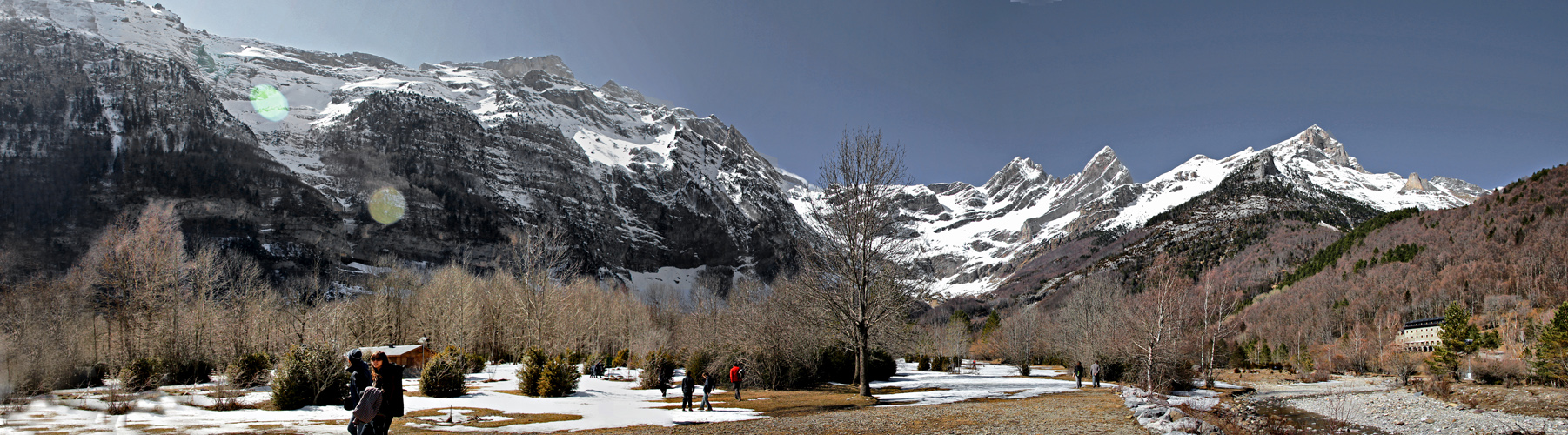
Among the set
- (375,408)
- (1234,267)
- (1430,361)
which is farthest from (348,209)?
(1234,267)

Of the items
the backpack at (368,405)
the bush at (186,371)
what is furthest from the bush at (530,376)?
the backpack at (368,405)

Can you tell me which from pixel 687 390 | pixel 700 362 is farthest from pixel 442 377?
pixel 700 362

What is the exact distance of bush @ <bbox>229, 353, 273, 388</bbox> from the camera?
69.2ft

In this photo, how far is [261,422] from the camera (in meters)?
13.5

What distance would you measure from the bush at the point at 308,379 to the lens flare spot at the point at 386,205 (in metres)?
170

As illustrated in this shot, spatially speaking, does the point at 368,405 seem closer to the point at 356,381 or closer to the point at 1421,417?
the point at 356,381

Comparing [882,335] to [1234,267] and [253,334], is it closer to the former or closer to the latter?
[253,334]

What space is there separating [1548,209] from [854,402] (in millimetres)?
138932

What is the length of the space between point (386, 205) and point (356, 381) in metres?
187

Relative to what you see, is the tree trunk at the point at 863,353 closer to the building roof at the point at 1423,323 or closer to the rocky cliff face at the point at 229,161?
the building roof at the point at 1423,323

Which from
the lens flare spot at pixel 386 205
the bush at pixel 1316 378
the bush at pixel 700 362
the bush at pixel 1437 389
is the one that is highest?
the lens flare spot at pixel 386 205

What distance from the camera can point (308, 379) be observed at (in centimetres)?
1703

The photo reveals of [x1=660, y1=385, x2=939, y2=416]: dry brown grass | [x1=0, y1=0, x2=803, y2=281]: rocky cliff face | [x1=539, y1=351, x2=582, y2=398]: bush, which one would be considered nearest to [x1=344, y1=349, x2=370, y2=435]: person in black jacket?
[x1=660, y1=385, x2=939, y2=416]: dry brown grass

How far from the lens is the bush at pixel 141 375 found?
19.3 meters
